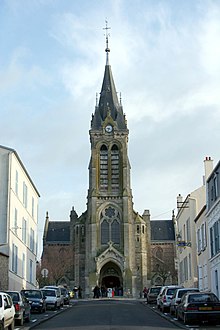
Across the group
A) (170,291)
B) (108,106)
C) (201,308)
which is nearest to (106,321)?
(201,308)

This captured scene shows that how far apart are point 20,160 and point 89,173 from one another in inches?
1575

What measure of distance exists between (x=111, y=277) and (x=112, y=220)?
28.7 feet

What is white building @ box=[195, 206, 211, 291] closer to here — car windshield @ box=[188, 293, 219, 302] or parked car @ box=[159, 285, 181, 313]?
parked car @ box=[159, 285, 181, 313]

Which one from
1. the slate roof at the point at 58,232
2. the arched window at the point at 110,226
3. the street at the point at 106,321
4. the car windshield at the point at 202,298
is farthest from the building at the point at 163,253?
the car windshield at the point at 202,298

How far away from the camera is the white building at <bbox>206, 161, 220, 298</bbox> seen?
3173 cm

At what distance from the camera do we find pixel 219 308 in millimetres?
21125

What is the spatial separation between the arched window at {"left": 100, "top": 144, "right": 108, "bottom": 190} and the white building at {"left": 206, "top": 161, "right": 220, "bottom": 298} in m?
48.4

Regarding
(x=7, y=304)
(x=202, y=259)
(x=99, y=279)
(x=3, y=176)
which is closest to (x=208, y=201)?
(x=202, y=259)

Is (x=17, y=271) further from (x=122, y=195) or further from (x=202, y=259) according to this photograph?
(x=122, y=195)

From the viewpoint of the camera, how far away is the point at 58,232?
10050 cm

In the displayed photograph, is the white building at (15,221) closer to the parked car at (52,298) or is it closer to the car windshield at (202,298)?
the parked car at (52,298)

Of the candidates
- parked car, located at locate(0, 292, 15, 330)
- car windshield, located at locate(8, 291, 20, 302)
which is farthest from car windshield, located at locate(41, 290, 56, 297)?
parked car, located at locate(0, 292, 15, 330)

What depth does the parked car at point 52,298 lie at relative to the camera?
34.1 metres

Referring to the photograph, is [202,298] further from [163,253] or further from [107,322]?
[163,253]
